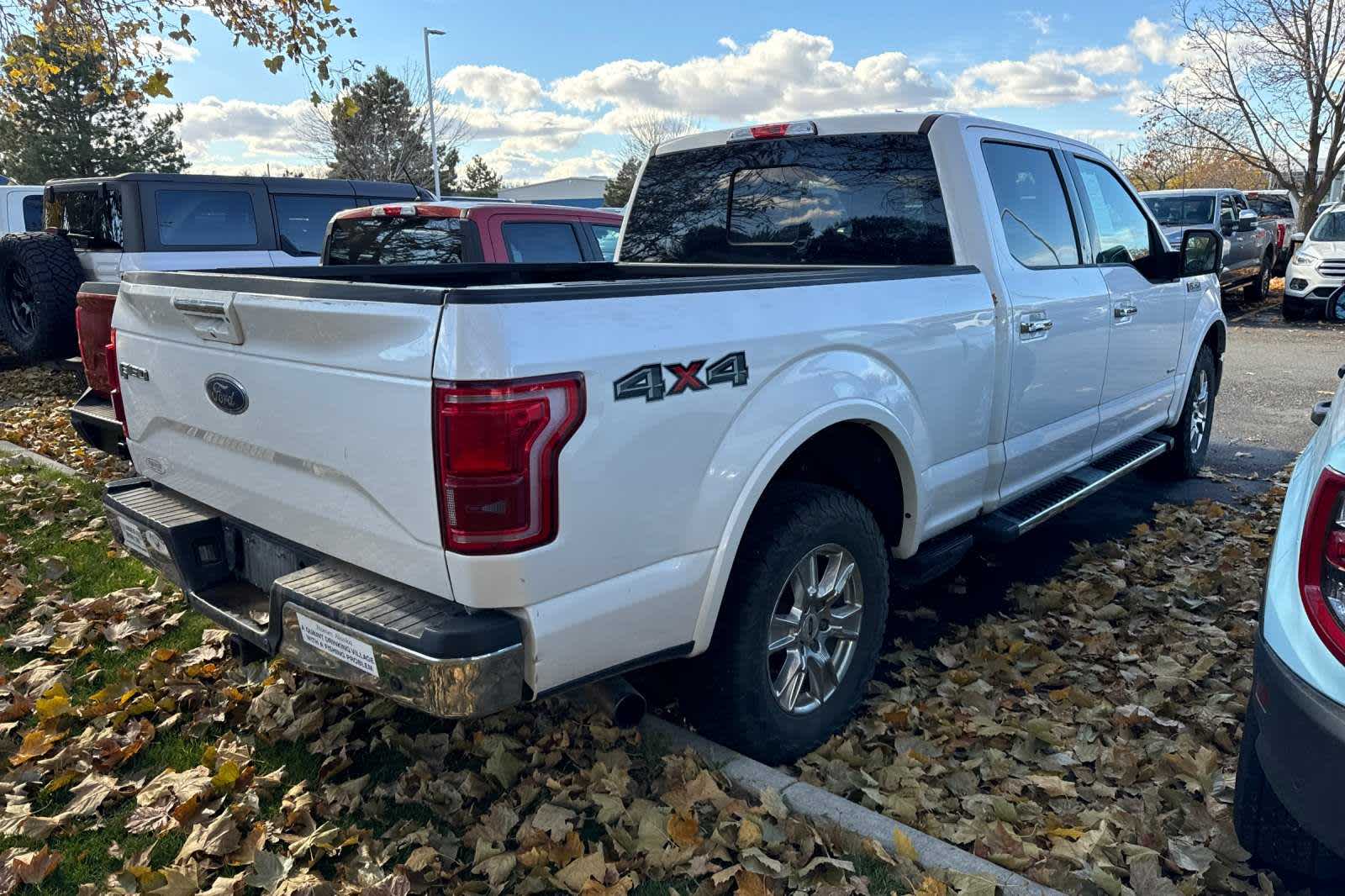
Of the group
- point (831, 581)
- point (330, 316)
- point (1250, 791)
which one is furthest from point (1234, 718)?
point (330, 316)

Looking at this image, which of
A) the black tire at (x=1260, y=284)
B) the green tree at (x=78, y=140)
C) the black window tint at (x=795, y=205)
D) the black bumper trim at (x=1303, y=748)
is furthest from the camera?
the green tree at (x=78, y=140)

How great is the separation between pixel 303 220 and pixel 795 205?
7231mm

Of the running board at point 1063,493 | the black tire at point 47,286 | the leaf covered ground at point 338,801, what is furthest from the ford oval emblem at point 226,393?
the black tire at point 47,286

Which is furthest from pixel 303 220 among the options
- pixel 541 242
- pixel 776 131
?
pixel 776 131

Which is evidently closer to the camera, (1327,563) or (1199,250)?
(1327,563)

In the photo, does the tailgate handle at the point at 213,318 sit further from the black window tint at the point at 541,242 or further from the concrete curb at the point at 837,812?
the black window tint at the point at 541,242

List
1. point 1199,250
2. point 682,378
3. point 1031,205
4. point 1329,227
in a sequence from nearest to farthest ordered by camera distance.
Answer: point 682,378, point 1031,205, point 1199,250, point 1329,227

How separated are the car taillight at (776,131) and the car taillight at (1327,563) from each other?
2767 mm

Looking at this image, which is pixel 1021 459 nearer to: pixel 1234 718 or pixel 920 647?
pixel 920 647

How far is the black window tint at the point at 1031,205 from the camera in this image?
13.5ft

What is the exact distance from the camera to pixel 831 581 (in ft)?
10.4

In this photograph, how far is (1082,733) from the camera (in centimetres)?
332

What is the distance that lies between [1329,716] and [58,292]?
398 inches

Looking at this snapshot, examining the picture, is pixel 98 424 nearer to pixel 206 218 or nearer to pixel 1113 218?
pixel 206 218
